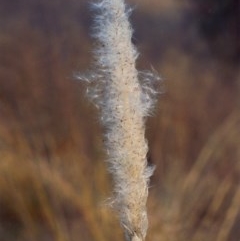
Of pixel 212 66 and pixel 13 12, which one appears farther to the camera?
pixel 212 66

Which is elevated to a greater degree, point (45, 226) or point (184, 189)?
point (184, 189)

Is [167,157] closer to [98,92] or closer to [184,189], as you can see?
[184,189]

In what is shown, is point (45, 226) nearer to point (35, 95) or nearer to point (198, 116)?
point (35, 95)

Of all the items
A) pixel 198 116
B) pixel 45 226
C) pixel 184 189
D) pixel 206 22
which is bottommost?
pixel 45 226

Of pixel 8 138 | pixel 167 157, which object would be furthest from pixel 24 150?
pixel 167 157
